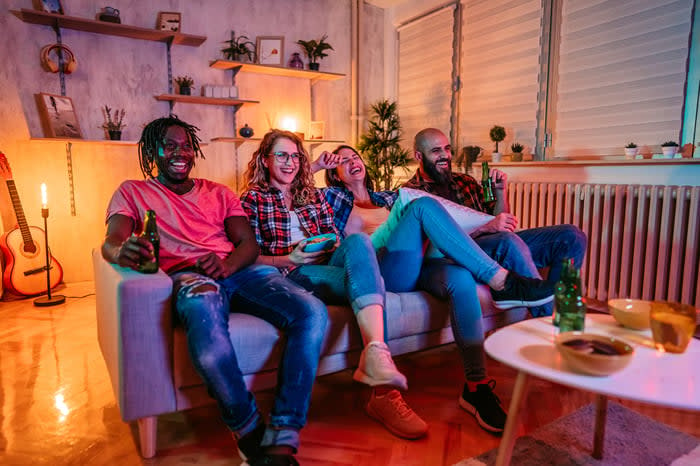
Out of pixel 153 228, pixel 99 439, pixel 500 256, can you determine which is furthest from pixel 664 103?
pixel 99 439

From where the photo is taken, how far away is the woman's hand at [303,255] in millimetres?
1741

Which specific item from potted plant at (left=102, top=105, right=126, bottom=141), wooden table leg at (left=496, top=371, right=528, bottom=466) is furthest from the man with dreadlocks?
potted plant at (left=102, top=105, right=126, bottom=141)

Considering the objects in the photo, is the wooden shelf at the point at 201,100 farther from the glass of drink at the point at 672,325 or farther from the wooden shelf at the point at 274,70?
the glass of drink at the point at 672,325

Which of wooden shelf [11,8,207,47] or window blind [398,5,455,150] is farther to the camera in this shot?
window blind [398,5,455,150]

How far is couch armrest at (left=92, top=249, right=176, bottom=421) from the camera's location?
1.26 meters

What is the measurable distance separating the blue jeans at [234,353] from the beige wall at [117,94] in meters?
2.49

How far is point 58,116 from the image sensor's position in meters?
3.24

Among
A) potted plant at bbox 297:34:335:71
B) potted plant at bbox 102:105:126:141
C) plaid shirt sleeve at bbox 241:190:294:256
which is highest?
potted plant at bbox 297:34:335:71

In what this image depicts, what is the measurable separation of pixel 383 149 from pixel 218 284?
314 cm

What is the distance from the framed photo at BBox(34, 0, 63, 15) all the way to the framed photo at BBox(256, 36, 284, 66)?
142 cm

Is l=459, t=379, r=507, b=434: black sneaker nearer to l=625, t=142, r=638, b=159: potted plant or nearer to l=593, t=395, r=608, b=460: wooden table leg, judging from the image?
l=593, t=395, r=608, b=460: wooden table leg

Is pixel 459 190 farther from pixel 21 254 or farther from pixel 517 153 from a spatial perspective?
pixel 21 254

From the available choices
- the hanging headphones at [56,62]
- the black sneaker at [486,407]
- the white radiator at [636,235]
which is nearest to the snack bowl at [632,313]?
the black sneaker at [486,407]

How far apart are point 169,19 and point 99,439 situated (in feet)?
10.2
